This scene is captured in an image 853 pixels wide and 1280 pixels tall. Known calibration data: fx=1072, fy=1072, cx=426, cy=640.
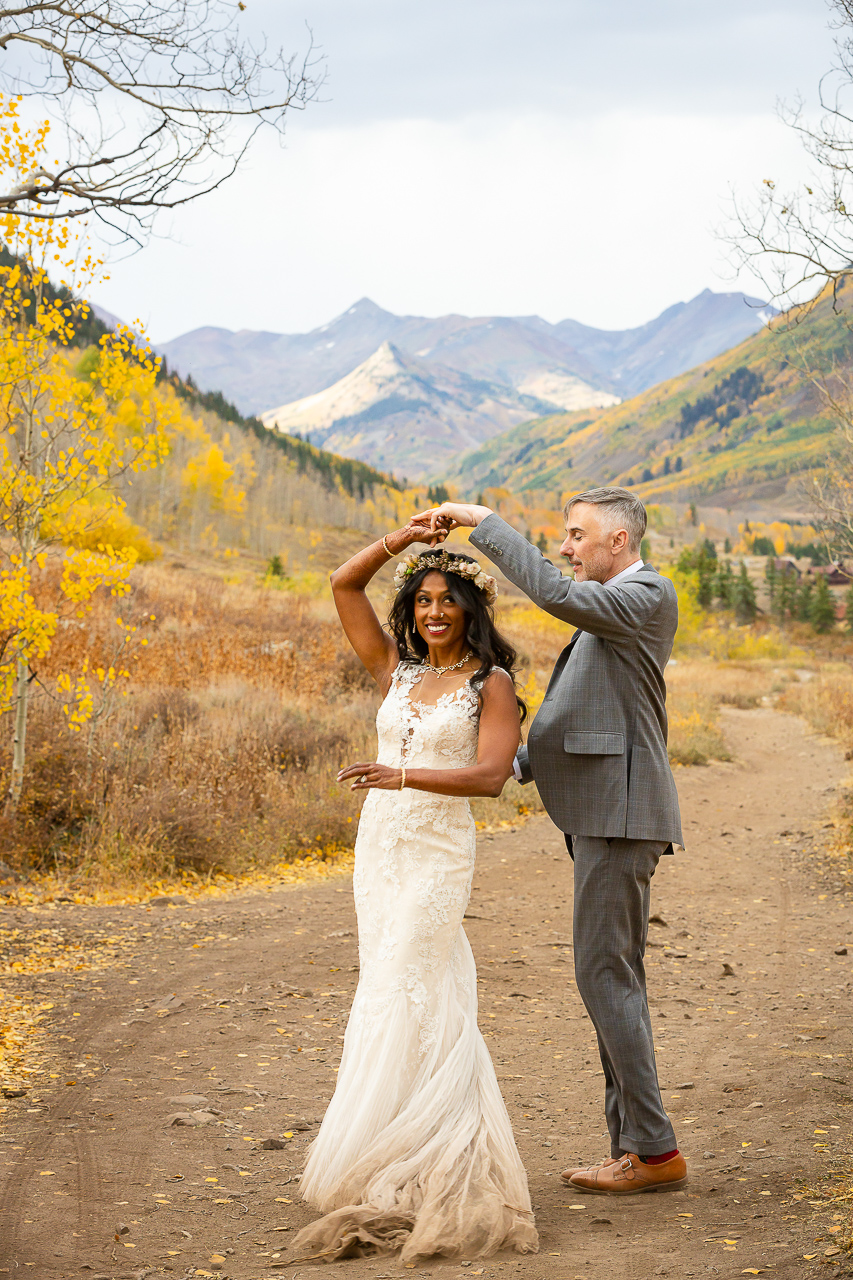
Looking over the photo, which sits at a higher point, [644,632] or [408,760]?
[644,632]

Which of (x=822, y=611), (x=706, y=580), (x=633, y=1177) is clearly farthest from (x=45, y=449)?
(x=706, y=580)

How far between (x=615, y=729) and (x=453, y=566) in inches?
30.2

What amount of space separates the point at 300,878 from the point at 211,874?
774 millimetres

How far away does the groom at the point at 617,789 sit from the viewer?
341 centimetres

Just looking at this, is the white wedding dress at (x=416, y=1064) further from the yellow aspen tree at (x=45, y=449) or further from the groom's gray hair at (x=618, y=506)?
the yellow aspen tree at (x=45, y=449)

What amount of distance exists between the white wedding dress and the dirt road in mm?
115

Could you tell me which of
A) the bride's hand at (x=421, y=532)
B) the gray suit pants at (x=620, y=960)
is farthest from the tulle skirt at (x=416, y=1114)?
the bride's hand at (x=421, y=532)

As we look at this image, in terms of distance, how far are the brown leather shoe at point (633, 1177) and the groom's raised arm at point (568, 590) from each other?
1.77 meters

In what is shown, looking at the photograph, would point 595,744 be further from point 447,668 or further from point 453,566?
point 453,566

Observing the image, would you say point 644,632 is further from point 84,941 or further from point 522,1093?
point 84,941

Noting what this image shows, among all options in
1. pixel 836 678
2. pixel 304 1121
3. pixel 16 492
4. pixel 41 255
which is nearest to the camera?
pixel 304 1121

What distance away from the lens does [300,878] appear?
30.6 feet

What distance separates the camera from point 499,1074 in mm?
5121

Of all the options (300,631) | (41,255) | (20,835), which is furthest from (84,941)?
(300,631)
